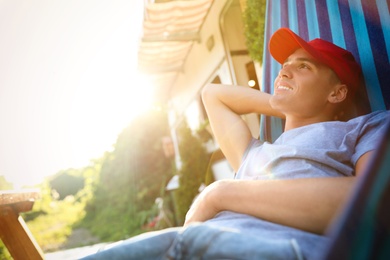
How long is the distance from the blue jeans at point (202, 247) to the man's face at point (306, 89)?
3.06ft

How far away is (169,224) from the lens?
29.3 feet

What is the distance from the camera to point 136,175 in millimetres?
12922

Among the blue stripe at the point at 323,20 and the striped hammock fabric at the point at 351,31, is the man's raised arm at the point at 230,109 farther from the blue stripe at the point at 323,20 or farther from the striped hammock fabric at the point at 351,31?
the blue stripe at the point at 323,20

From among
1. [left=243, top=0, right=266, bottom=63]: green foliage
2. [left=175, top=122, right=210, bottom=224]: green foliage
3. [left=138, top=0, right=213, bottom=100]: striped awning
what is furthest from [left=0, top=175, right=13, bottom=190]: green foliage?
[left=175, top=122, right=210, bottom=224]: green foliage

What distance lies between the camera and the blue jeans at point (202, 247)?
0.69 m

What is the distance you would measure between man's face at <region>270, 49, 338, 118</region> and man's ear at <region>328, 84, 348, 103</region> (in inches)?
0.9

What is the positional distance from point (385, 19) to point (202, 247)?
1.53m

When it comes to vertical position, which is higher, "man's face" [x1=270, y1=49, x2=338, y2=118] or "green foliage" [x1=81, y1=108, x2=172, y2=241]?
"man's face" [x1=270, y1=49, x2=338, y2=118]

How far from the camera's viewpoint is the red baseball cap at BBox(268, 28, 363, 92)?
146 centimetres

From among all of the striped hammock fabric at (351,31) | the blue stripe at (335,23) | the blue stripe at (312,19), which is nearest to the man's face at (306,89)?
the striped hammock fabric at (351,31)

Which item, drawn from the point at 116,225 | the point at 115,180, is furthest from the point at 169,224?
the point at 115,180

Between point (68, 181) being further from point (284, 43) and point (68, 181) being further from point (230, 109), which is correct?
point (284, 43)

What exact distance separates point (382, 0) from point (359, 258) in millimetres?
1565

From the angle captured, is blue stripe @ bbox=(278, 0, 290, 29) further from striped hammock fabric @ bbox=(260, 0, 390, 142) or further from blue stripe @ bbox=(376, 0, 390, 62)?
A: blue stripe @ bbox=(376, 0, 390, 62)
